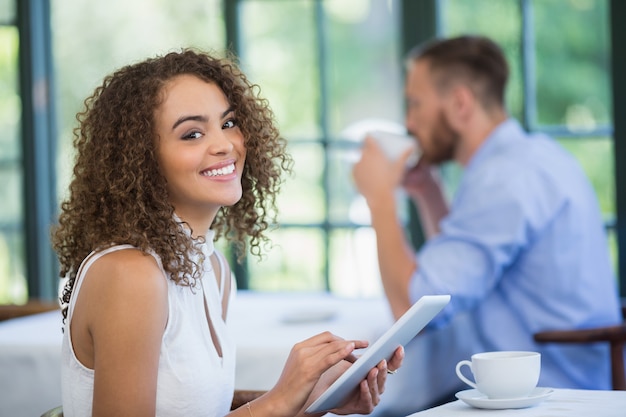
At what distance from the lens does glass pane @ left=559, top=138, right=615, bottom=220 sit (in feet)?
11.3

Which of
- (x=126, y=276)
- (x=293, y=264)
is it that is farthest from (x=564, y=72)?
(x=126, y=276)

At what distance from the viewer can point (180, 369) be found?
5.16 feet

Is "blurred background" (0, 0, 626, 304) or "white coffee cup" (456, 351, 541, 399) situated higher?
"blurred background" (0, 0, 626, 304)

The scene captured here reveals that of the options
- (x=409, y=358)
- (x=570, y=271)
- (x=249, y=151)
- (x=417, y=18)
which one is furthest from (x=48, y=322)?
(x=417, y=18)

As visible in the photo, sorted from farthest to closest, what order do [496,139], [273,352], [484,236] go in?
[496,139] < [484,236] < [273,352]

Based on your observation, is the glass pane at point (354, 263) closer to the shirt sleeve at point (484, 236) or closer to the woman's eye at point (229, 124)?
the shirt sleeve at point (484, 236)

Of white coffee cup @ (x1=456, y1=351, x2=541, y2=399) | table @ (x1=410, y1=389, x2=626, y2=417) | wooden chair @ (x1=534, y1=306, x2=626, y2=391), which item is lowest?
wooden chair @ (x1=534, y1=306, x2=626, y2=391)

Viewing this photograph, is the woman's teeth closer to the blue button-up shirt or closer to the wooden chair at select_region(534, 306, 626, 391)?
the blue button-up shirt

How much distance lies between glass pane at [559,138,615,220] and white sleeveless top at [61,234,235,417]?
2.11 meters

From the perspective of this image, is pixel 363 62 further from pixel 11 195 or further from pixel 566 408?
pixel 566 408

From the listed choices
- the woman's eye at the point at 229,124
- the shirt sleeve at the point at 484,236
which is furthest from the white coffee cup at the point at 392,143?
the woman's eye at the point at 229,124

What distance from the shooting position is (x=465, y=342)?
288 centimetres

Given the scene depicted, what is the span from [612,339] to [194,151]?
129 centimetres

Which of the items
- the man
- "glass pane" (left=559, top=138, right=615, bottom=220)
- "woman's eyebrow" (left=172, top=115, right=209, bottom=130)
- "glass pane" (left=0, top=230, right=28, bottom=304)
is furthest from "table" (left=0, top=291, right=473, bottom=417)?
"glass pane" (left=0, top=230, right=28, bottom=304)
